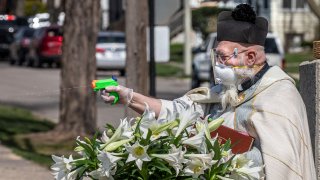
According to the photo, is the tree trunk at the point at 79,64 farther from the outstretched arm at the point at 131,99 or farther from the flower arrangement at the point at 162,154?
the flower arrangement at the point at 162,154

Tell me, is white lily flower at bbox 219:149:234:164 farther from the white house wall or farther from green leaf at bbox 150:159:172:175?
the white house wall

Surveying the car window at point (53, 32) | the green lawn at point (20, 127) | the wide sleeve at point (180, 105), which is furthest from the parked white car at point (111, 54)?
the wide sleeve at point (180, 105)

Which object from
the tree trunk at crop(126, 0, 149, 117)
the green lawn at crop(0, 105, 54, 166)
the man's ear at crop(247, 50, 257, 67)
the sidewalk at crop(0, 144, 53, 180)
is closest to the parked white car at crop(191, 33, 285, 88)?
the green lawn at crop(0, 105, 54, 166)

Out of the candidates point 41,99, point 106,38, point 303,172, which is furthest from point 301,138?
point 106,38

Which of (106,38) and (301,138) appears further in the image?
(106,38)

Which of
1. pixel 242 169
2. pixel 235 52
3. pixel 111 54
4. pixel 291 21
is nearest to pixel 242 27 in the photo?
pixel 235 52

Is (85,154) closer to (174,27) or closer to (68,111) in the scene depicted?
(68,111)

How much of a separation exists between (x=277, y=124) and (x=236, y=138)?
20 cm

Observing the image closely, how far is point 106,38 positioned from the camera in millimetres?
34219

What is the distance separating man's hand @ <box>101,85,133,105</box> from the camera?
14.7ft

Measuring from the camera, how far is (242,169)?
13.7ft

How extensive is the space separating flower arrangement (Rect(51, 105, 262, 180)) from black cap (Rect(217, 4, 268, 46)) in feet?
1.68

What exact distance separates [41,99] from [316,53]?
2005cm

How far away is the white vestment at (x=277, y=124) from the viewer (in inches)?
171
